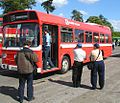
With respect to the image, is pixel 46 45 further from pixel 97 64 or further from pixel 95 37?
pixel 95 37

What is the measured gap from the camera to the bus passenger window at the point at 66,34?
15227mm

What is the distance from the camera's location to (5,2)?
2382 inches

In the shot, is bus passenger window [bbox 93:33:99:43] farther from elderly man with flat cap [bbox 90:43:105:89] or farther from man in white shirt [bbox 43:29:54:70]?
elderly man with flat cap [bbox 90:43:105:89]

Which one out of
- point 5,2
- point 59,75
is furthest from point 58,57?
point 5,2

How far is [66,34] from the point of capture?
15547mm

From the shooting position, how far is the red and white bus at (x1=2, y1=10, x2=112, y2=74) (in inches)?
513

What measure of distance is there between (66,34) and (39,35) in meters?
2.88

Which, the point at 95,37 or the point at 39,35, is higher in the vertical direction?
the point at 39,35

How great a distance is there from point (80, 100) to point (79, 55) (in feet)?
8.13

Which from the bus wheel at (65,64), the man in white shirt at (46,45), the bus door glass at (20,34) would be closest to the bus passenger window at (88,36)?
the bus wheel at (65,64)

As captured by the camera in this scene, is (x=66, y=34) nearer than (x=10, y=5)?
Yes

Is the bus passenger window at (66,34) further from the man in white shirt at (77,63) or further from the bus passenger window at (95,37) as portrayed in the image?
the bus passenger window at (95,37)

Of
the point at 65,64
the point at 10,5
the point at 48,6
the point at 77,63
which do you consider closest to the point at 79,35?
the point at 65,64

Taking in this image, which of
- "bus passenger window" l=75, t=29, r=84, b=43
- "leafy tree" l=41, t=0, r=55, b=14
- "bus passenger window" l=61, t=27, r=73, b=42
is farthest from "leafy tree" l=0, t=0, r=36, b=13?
"bus passenger window" l=61, t=27, r=73, b=42
